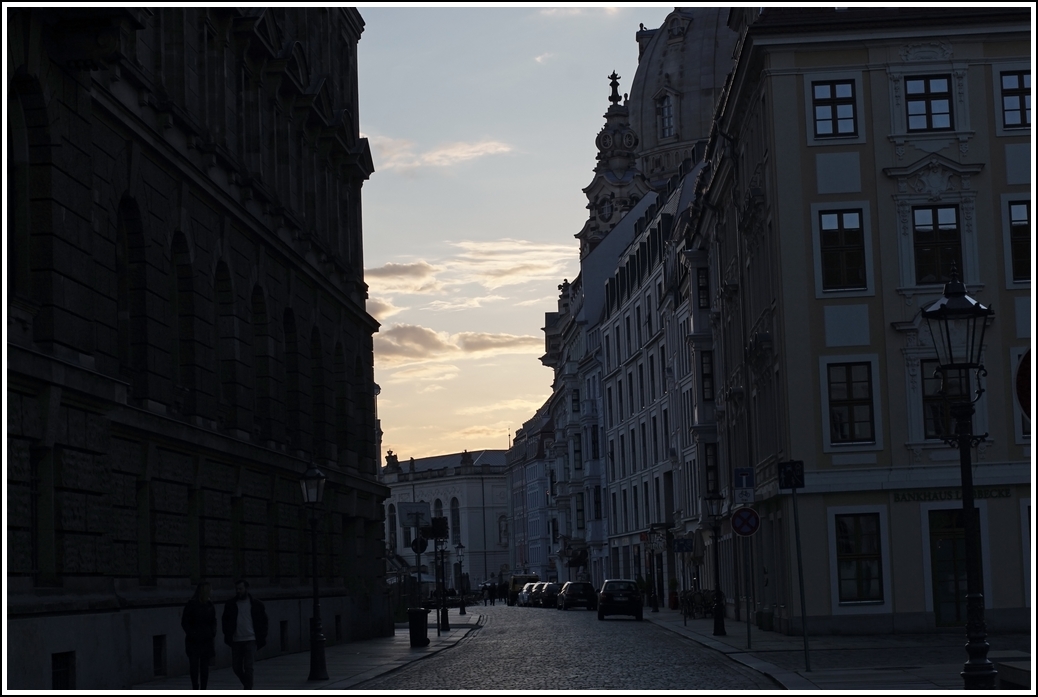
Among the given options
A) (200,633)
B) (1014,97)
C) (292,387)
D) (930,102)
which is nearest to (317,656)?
(200,633)

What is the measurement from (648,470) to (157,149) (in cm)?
6657

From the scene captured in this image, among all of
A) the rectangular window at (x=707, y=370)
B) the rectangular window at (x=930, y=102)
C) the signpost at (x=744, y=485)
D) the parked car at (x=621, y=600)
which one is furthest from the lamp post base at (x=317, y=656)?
the rectangular window at (x=707, y=370)

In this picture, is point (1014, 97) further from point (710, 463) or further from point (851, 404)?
point (710, 463)

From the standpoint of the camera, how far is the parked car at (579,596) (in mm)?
81812

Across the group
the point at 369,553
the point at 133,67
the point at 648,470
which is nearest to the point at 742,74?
the point at 369,553

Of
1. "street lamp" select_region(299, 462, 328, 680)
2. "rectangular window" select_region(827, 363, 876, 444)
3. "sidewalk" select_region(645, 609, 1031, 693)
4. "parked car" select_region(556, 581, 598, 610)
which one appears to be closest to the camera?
"sidewalk" select_region(645, 609, 1031, 693)

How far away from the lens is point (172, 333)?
29.1 metres

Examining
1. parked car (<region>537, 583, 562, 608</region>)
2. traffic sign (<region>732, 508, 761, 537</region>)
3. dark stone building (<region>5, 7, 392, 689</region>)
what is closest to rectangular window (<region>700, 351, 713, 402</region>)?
dark stone building (<region>5, 7, 392, 689</region>)

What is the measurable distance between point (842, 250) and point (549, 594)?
55.1 metres

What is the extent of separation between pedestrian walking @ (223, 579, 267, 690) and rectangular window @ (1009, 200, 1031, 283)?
74.1 feet

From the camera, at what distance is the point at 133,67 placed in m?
26.0

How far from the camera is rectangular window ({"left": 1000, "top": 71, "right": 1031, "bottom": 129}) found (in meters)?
39.9

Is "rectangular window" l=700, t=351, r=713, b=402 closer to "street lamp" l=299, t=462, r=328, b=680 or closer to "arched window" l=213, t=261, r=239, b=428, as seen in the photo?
"arched window" l=213, t=261, r=239, b=428

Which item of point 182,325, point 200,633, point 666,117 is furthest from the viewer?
point 666,117
